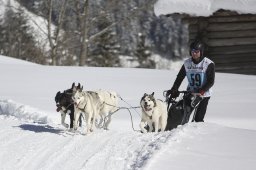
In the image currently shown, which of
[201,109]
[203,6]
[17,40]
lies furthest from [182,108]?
[17,40]

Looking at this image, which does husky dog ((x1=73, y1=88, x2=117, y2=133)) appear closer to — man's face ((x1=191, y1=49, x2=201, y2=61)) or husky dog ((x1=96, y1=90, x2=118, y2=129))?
husky dog ((x1=96, y1=90, x2=118, y2=129))

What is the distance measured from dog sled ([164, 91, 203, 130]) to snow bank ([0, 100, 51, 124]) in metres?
2.84

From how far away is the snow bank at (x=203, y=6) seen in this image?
1435cm

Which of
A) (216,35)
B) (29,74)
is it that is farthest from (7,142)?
(216,35)

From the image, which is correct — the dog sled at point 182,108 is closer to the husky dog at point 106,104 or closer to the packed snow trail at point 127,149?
the packed snow trail at point 127,149

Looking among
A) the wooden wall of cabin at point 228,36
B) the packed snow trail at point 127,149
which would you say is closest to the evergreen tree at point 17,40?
the wooden wall of cabin at point 228,36

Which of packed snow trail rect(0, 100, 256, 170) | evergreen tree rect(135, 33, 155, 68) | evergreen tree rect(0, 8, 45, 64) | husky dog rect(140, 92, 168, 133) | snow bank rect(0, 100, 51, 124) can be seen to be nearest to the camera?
packed snow trail rect(0, 100, 256, 170)

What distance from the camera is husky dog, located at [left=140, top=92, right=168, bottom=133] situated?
25.0ft

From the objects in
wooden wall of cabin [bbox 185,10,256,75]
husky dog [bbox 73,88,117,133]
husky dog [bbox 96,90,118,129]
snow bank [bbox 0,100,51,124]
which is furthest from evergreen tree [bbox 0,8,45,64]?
husky dog [bbox 73,88,117,133]

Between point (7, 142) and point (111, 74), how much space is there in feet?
29.3

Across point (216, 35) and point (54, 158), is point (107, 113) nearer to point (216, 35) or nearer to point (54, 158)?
point (54, 158)

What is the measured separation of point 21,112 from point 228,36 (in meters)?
7.63

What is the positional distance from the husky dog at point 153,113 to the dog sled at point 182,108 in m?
0.14

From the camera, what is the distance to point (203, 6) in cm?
1445
